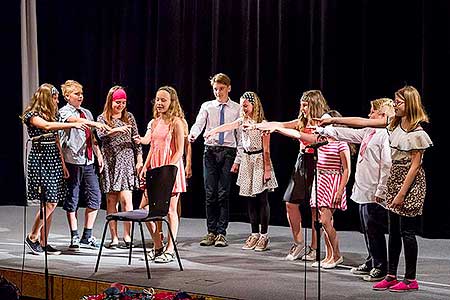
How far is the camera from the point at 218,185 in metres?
7.21

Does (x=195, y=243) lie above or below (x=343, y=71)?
below

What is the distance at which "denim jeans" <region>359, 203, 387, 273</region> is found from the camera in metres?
5.55

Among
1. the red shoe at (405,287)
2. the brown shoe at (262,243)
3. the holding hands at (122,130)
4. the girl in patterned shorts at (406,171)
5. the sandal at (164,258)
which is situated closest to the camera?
the girl in patterned shorts at (406,171)

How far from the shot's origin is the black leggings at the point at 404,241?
5.23 metres

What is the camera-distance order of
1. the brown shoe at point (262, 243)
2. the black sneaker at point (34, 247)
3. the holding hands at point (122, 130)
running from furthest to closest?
1. the brown shoe at point (262, 243)
2. the holding hands at point (122, 130)
3. the black sneaker at point (34, 247)

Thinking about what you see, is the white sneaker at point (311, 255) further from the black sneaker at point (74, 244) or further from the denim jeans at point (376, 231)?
the black sneaker at point (74, 244)

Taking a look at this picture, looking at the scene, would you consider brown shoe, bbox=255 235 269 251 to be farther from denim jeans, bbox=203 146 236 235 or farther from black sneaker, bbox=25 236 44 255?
black sneaker, bbox=25 236 44 255

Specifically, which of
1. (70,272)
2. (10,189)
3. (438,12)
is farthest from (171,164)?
(10,189)

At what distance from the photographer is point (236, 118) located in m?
7.22

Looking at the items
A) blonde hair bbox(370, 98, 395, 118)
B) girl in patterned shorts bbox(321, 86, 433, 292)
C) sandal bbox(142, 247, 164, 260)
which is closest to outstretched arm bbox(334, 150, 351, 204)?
blonde hair bbox(370, 98, 395, 118)

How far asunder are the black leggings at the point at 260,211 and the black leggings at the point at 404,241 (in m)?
1.68

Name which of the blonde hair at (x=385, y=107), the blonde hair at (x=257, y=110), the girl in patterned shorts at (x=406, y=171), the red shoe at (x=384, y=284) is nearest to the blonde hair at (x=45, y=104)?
the blonde hair at (x=257, y=110)

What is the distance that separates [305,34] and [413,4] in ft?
3.75

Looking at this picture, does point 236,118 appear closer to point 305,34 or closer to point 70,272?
point 305,34
